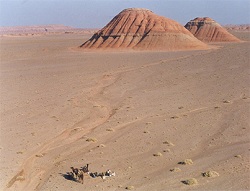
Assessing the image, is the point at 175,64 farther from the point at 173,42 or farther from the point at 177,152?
the point at 177,152

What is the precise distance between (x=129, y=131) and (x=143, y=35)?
6004 cm

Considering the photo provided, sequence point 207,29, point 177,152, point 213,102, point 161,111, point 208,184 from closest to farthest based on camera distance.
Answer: point 208,184, point 177,152, point 161,111, point 213,102, point 207,29

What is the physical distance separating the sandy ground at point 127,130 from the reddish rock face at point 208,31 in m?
67.1

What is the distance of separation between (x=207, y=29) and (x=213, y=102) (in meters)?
87.7

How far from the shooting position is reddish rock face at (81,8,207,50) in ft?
250

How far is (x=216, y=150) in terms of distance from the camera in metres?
17.7

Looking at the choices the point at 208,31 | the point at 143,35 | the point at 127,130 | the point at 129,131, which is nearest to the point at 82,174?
the point at 129,131

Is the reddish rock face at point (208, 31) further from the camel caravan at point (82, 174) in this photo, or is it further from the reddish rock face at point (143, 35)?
the camel caravan at point (82, 174)

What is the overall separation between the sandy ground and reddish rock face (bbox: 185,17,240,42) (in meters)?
67.1

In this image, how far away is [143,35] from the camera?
79.3m

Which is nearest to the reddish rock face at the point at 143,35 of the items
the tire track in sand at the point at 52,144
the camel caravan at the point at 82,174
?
the tire track in sand at the point at 52,144

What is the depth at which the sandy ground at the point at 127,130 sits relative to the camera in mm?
14859

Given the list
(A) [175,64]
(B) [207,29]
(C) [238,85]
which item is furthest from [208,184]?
(B) [207,29]

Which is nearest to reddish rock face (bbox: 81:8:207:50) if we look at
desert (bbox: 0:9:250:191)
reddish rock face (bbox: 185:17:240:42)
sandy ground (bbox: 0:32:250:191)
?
reddish rock face (bbox: 185:17:240:42)
